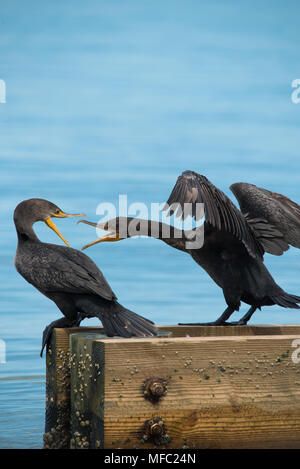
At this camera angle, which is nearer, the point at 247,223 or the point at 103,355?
the point at 103,355

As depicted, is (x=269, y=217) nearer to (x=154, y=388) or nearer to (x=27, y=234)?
(x=27, y=234)

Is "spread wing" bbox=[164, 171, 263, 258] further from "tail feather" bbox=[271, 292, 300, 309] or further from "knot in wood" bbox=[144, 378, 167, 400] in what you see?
"knot in wood" bbox=[144, 378, 167, 400]

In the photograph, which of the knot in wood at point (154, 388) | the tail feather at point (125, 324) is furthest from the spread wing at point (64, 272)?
the knot in wood at point (154, 388)

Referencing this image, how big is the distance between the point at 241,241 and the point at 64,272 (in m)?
1.18

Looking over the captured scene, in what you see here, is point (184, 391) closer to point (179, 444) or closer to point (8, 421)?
point (179, 444)

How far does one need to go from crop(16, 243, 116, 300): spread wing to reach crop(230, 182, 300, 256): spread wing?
4.05ft

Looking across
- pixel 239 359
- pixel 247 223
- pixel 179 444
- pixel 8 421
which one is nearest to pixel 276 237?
pixel 247 223

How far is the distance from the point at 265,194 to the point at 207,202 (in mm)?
1128

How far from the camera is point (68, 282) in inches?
180

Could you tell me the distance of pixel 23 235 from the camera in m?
4.86

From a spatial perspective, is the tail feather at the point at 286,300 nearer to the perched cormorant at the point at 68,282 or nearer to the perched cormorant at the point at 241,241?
the perched cormorant at the point at 241,241

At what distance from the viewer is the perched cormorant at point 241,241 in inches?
191

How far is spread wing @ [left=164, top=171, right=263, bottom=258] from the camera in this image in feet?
14.3
